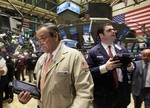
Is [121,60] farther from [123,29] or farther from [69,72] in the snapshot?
[123,29]

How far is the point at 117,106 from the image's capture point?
2559 mm

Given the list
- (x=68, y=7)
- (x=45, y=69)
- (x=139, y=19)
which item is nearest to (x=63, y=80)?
(x=45, y=69)

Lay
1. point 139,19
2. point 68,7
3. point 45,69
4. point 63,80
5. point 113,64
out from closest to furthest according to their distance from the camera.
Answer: point 63,80, point 45,69, point 113,64, point 139,19, point 68,7

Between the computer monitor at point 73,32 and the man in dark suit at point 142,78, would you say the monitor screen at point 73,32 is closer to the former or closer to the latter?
the computer monitor at point 73,32

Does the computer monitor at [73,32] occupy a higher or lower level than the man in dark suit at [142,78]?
higher

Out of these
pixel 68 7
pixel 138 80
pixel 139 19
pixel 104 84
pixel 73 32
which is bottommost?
pixel 138 80

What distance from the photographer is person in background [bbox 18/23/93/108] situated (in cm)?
163

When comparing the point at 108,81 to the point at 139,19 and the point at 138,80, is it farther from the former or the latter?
the point at 139,19

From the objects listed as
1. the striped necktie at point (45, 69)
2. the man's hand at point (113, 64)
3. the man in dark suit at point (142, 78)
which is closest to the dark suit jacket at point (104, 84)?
the man's hand at point (113, 64)

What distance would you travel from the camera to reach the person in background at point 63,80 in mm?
1632

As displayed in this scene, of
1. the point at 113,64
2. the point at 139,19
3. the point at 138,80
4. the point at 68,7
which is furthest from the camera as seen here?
the point at 68,7

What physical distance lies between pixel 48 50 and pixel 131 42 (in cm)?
637

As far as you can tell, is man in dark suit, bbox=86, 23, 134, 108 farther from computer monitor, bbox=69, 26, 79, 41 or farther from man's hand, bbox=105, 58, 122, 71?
computer monitor, bbox=69, 26, 79, 41

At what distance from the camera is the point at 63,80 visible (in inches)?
64.7
